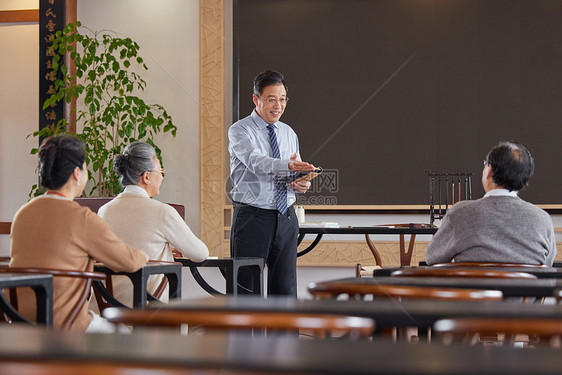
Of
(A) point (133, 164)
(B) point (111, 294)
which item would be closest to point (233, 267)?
(B) point (111, 294)

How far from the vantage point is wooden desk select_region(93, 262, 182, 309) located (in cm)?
246

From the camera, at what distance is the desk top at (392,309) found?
3.72 feet

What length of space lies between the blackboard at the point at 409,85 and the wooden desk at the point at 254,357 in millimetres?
5275

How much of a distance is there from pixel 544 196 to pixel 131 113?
139 inches

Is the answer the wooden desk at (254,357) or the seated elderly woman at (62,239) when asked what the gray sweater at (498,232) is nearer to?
the seated elderly woman at (62,239)

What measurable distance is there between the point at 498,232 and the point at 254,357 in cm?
196

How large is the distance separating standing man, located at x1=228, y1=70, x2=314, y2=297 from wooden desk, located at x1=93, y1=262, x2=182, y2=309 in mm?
717

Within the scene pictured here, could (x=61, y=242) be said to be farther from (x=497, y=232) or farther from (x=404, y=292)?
(x=497, y=232)

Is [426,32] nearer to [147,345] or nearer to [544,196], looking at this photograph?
[544,196]

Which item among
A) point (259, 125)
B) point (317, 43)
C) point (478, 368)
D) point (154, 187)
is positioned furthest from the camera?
point (317, 43)

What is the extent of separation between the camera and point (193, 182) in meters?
6.45

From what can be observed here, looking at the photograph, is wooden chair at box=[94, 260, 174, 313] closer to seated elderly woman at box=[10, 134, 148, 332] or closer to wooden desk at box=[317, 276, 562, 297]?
seated elderly woman at box=[10, 134, 148, 332]

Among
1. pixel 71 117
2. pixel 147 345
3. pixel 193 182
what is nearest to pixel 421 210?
pixel 193 182

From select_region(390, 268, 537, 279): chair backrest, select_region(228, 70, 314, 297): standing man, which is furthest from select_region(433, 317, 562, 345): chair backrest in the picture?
select_region(228, 70, 314, 297): standing man
